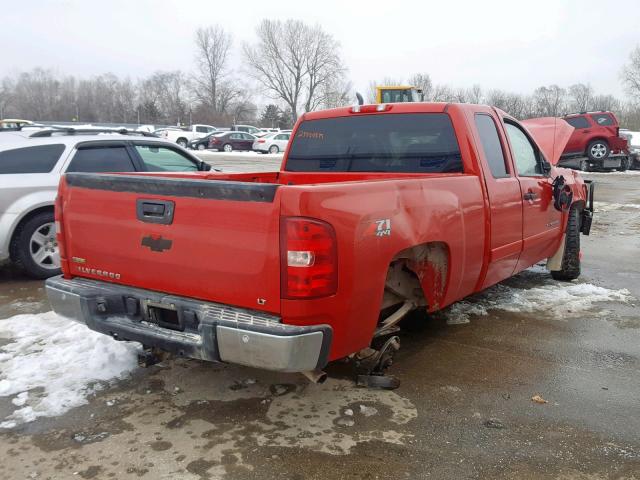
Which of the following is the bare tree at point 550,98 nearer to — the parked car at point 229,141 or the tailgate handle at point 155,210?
the parked car at point 229,141

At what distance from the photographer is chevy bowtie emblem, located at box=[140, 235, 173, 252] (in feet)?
10.1

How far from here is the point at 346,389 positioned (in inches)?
142

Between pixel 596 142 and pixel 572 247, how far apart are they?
19.8 metres

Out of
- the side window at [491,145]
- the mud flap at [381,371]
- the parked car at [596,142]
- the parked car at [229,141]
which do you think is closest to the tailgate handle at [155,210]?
the mud flap at [381,371]

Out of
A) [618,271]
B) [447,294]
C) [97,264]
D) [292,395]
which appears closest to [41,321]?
[97,264]

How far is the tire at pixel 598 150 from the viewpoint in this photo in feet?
75.9

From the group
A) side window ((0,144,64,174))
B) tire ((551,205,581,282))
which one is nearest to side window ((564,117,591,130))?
tire ((551,205,581,282))

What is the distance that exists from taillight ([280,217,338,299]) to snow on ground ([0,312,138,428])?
1.70 meters

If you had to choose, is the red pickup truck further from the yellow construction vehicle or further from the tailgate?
the yellow construction vehicle

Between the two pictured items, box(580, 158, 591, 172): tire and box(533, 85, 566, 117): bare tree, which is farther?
box(533, 85, 566, 117): bare tree

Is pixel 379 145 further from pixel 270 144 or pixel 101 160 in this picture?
pixel 270 144

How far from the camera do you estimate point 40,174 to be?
616cm

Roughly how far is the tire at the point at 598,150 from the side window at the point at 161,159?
818 inches

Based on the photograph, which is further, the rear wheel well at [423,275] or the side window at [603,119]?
the side window at [603,119]
